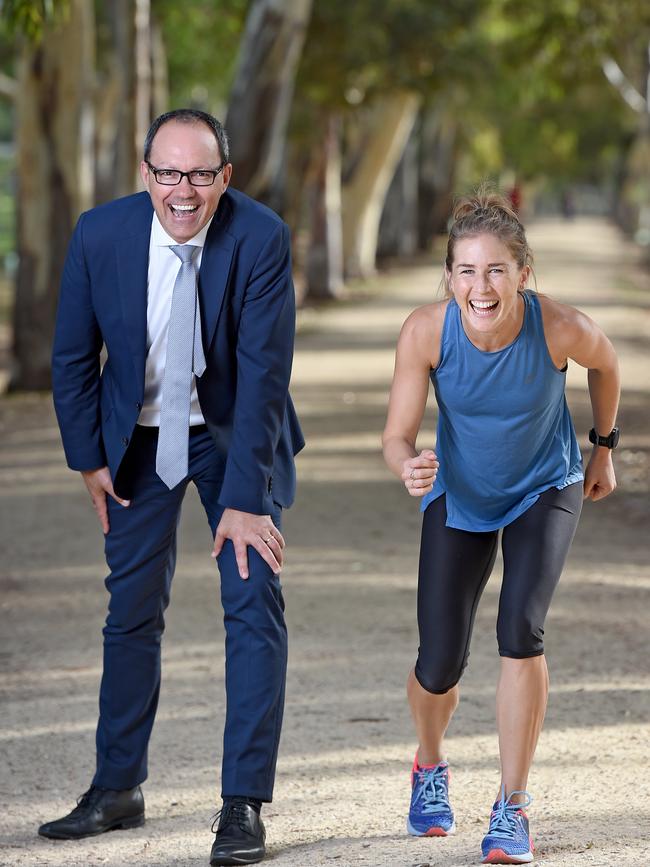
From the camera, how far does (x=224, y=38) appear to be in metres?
31.2

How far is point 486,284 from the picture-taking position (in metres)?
4.13

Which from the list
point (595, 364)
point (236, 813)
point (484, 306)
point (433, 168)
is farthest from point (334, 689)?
point (433, 168)

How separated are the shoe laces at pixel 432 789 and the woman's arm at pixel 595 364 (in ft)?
3.15

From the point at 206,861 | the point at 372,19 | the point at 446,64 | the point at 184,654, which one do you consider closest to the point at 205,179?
the point at 206,861

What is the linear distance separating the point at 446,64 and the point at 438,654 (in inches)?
956

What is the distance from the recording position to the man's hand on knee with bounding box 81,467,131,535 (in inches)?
178

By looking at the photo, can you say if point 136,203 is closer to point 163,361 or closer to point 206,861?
point 163,361

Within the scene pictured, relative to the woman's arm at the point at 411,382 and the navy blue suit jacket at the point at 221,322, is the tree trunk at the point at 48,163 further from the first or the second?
the woman's arm at the point at 411,382

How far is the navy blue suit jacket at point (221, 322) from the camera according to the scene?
4.31 meters

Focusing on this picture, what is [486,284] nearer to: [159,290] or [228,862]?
[159,290]

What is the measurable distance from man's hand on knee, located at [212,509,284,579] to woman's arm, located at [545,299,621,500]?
0.96 meters

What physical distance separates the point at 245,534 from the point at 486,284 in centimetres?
97

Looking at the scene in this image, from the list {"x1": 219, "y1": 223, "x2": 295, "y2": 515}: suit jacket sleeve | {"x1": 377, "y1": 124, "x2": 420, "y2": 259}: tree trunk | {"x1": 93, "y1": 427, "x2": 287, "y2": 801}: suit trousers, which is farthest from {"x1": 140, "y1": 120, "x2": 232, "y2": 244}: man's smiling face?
{"x1": 377, "y1": 124, "x2": 420, "y2": 259}: tree trunk

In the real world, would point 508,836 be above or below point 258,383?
below
